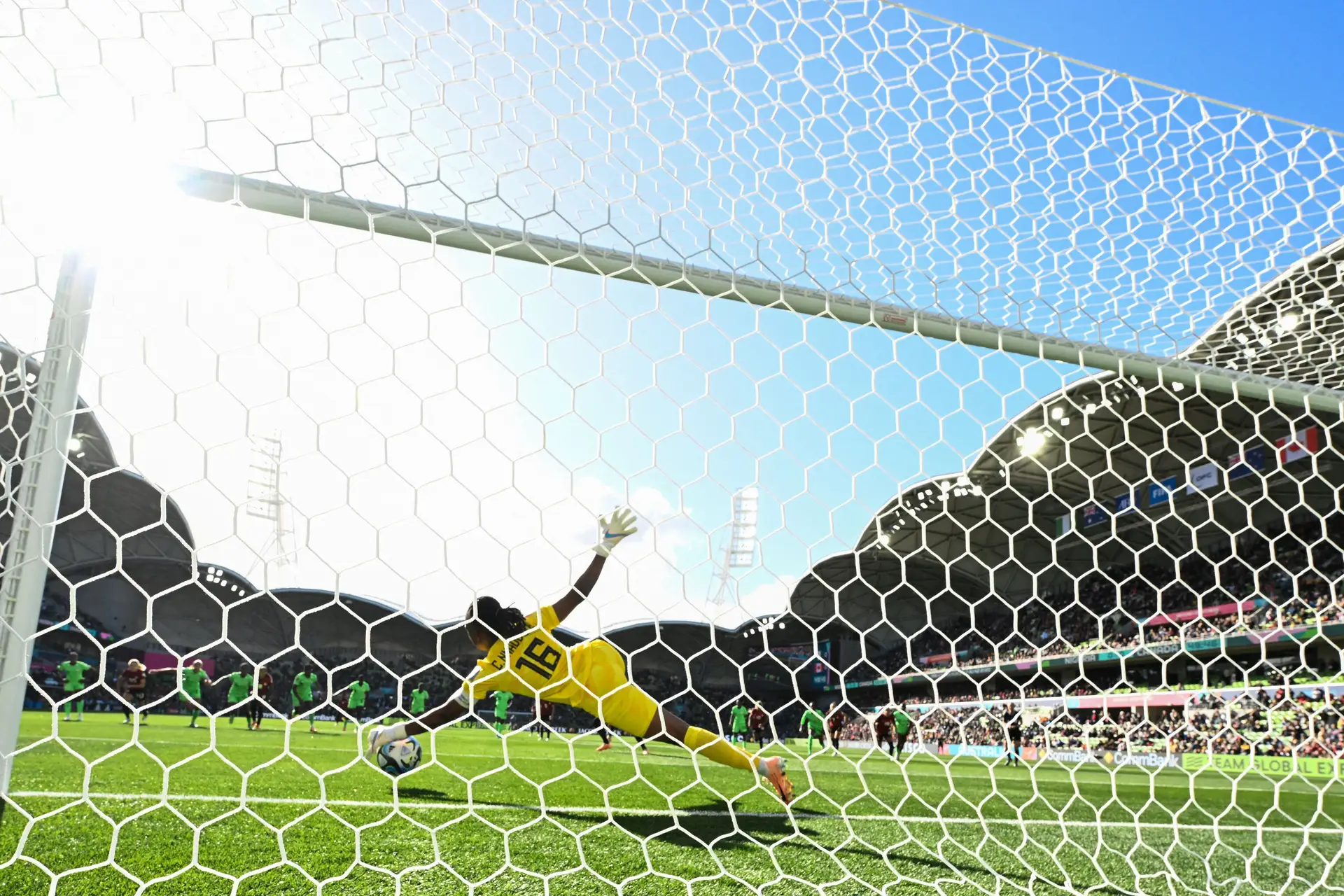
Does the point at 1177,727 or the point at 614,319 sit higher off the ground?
the point at 614,319

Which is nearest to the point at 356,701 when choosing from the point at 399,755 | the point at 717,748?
the point at 399,755

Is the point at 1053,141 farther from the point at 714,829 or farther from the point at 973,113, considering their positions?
the point at 714,829

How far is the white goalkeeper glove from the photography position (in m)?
2.53

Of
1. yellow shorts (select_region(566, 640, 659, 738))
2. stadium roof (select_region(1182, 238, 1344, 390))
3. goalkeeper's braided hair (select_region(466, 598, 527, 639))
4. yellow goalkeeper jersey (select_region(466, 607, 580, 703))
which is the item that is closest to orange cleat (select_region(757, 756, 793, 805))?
yellow shorts (select_region(566, 640, 659, 738))

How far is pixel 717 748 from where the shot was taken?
2838mm

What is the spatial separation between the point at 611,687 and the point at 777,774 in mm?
655

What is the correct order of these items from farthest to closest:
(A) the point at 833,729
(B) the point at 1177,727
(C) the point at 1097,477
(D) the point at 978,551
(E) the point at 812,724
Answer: (D) the point at 978,551
(B) the point at 1177,727
(E) the point at 812,724
(A) the point at 833,729
(C) the point at 1097,477

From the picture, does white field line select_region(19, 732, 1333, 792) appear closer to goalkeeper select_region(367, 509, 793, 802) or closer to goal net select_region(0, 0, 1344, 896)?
goal net select_region(0, 0, 1344, 896)

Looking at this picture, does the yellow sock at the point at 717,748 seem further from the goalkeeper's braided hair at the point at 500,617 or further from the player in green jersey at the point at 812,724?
the goalkeeper's braided hair at the point at 500,617

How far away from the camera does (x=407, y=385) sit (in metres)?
1.99

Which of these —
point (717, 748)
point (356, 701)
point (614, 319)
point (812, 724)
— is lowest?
point (356, 701)

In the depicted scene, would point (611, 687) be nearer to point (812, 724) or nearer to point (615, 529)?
point (615, 529)

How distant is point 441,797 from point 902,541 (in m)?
13.3

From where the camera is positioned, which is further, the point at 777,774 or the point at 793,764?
the point at 793,764
